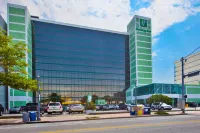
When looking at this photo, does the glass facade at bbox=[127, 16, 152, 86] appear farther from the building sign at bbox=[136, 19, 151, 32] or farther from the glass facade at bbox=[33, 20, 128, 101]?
the glass facade at bbox=[33, 20, 128, 101]

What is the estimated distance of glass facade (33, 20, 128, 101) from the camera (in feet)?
333

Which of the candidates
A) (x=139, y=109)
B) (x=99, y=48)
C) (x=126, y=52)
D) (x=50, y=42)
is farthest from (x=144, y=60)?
(x=139, y=109)

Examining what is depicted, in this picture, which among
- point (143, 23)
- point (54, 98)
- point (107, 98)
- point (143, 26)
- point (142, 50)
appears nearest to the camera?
point (54, 98)

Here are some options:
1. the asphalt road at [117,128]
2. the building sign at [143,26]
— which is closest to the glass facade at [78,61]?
the building sign at [143,26]

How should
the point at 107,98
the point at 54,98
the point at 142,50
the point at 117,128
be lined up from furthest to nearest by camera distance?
the point at 107,98
the point at 142,50
the point at 54,98
the point at 117,128

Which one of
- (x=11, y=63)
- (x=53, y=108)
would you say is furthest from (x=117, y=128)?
(x=53, y=108)

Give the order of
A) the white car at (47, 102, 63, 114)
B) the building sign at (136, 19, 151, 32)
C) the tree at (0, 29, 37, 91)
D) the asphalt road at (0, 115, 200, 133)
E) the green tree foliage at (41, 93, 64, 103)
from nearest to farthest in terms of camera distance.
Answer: the asphalt road at (0, 115, 200, 133)
the tree at (0, 29, 37, 91)
the white car at (47, 102, 63, 114)
the green tree foliage at (41, 93, 64, 103)
the building sign at (136, 19, 151, 32)

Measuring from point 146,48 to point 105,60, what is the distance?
67.5ft

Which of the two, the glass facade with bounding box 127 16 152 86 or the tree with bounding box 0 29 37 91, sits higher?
the glass facade with bounding box 127 16 152 86

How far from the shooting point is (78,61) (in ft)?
359

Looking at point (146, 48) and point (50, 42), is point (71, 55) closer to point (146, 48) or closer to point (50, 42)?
point (50, 42)

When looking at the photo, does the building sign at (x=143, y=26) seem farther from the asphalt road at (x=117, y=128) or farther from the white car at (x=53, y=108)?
the asphalt road at (x=117, y=128)

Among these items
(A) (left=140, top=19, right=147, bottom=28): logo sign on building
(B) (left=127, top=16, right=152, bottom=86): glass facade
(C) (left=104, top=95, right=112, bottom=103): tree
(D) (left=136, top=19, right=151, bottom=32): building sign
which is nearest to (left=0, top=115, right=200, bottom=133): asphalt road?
(B) (left=127, top=16, right=152, bottom=86): glass facade

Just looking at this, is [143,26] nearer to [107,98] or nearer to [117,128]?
[107,98]
